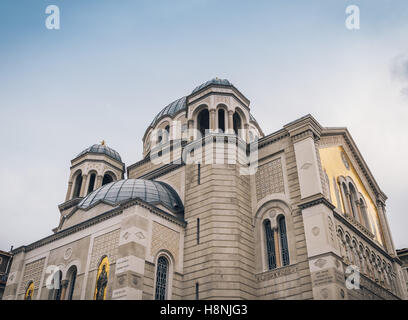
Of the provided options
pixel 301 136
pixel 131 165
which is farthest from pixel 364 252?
pixel 131 165

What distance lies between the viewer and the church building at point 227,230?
1875 cm

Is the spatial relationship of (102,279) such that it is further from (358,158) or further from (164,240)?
(358,158)

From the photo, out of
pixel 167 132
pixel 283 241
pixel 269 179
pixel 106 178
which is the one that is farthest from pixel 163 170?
pixel 106 178

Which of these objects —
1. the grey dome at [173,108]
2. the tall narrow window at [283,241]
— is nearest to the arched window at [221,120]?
the grey dome at [173,108]

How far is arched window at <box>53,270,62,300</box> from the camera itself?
68.9ft

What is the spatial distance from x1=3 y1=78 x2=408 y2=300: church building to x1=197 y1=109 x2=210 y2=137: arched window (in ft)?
1.35

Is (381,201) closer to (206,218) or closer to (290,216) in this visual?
(290,216)

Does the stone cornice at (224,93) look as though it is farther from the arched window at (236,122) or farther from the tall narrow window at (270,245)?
the tall narrow window at (270,245)

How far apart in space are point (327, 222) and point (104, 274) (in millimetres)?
10598

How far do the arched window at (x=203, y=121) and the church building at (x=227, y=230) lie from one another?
41 centimetres

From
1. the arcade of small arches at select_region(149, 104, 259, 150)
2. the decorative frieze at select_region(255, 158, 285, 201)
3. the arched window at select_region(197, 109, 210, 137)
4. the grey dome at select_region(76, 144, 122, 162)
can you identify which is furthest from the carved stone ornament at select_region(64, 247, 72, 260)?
the grey dome at select_region(76, 144, 122, 162)

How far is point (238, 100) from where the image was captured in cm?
2644

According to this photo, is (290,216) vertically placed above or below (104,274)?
above
